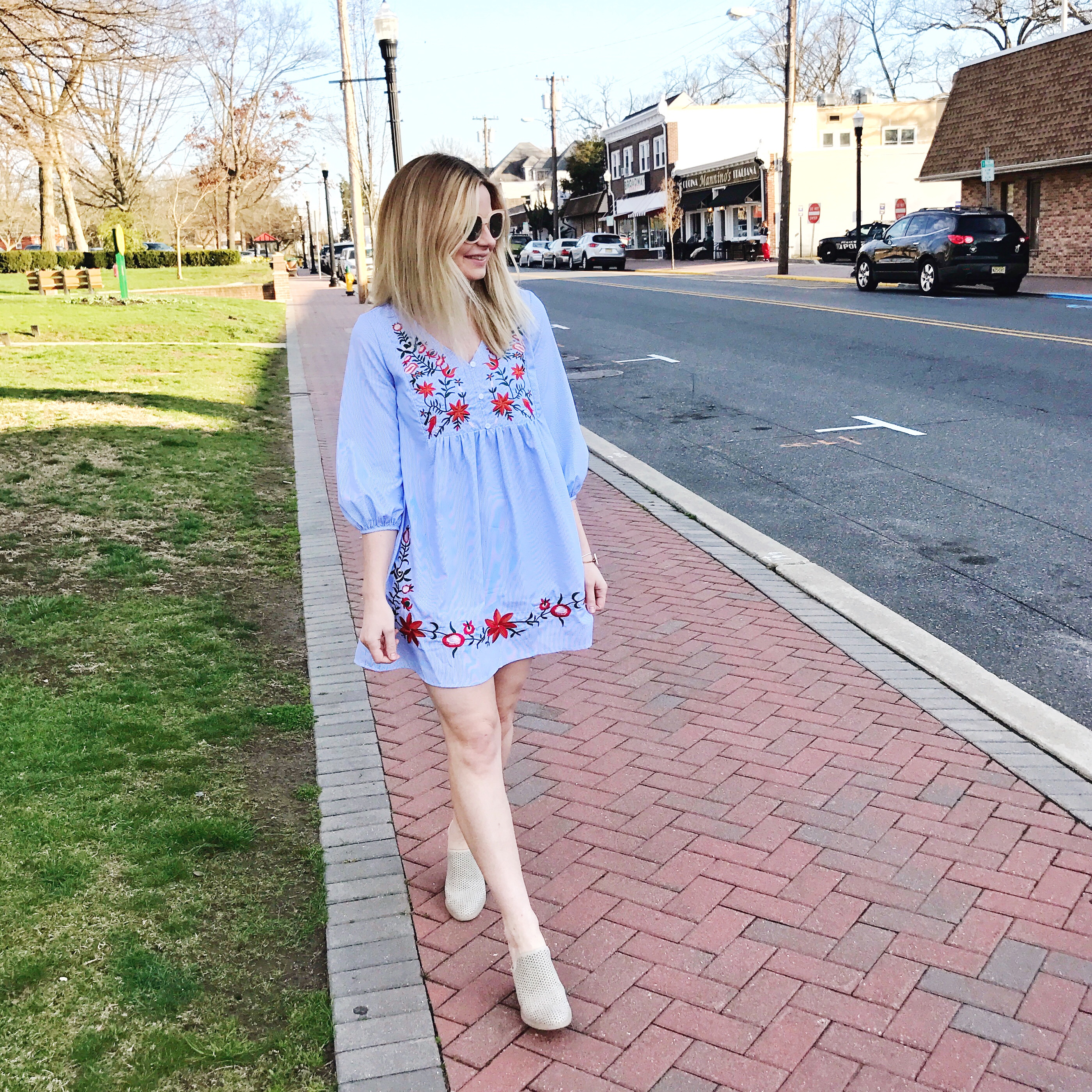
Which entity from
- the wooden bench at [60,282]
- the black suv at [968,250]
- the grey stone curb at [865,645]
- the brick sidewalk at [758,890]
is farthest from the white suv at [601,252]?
the brick sidewalk at [758,890]

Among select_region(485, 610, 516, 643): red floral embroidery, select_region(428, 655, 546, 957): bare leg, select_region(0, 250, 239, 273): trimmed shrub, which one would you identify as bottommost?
select_region(428, 655, 546, 957): bare leg

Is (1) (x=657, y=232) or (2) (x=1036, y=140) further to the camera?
(1) (x=657, y=232)

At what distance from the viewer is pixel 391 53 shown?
63.9 ft

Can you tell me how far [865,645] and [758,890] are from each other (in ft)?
6.69

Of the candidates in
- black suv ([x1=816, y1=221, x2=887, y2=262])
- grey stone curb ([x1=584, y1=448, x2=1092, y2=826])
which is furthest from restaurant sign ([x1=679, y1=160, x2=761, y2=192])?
grey stone curb ([x1=584, y1=448, x2=1092, y2=826])

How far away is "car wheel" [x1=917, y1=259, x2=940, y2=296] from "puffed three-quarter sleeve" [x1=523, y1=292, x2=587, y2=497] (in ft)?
75.9

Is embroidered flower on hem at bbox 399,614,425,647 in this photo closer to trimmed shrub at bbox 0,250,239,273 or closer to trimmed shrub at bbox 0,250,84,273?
trimmed shrub at bbox 0,250,239,273

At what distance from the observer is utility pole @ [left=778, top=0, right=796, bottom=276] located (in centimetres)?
3416

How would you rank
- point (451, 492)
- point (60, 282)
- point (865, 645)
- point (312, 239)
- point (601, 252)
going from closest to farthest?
point (451, 492)
point (865, 645)
point (60, 282)
point (601, 252)
point (312, 239)

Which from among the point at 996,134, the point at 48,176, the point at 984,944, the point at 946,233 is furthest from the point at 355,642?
the point at 48,176

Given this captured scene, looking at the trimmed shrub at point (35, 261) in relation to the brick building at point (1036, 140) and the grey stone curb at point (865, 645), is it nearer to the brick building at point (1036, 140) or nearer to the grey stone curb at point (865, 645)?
the brick building at point (1036, 140)

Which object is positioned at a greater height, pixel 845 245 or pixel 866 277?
pixel 845 245

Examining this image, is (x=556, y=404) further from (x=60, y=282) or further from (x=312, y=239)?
(x=312, y=239)

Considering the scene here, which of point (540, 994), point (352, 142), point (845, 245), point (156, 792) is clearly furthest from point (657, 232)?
point (540, 994)
